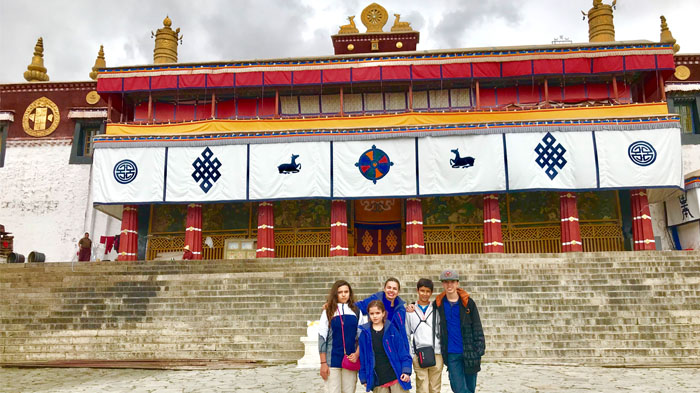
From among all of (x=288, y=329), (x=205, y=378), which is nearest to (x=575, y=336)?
(x=288, y=329)

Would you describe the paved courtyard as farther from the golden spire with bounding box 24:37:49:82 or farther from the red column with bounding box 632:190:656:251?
the golden spire with bounding box 24:37:49:82

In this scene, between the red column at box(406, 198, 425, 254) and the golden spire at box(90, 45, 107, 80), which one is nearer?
the red column at box(406, 198, 425, 254)

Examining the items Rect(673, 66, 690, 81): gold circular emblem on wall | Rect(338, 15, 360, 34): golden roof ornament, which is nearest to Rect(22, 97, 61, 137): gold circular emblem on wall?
Rect(338, 15, 360, 34): golden roof ornament

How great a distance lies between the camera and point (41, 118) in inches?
990

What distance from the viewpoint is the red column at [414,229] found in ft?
62.2

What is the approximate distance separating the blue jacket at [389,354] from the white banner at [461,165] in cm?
1352

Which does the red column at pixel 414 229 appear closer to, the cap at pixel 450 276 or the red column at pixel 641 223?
the red column at pixel 641 223

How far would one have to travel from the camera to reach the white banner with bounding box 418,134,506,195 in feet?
62.0

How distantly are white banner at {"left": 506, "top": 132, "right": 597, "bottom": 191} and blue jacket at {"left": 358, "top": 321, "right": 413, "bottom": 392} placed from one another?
13.9 m

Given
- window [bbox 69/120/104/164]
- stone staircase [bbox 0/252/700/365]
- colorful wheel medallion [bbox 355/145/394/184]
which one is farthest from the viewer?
window [bbox 69/120/104/164]

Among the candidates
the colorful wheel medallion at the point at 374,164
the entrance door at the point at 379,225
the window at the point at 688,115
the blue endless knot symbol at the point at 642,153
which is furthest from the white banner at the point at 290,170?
the window at the point at 688,115

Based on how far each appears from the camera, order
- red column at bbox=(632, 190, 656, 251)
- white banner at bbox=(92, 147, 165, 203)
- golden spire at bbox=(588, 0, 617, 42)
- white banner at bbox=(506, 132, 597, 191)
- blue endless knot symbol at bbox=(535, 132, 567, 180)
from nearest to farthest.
Result: red column at bbox=(632, 190, 656, 251) → white banner at bbox=(506, 132, 597, 191) → blue endless knot symbol at bbox=(535, 132, 567, 180) → white banner at bbox=(92, 147, 165, 203) → golden spire at bbox=(588, 0, 617, 42)

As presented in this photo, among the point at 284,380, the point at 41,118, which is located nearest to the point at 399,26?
the point at 41,118

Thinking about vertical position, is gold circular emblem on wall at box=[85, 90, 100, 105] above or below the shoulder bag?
above
